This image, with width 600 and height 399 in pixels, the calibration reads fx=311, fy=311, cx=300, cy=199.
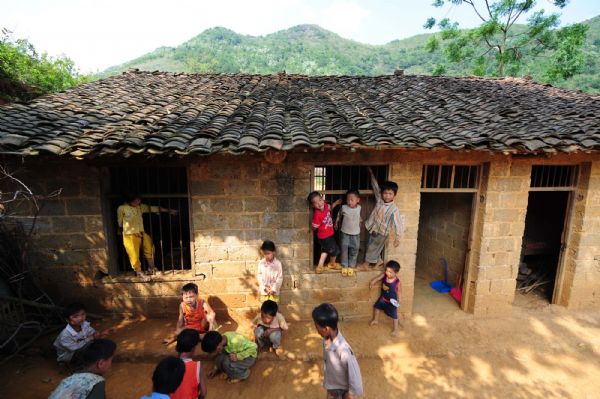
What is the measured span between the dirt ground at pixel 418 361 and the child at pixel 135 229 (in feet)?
3.54

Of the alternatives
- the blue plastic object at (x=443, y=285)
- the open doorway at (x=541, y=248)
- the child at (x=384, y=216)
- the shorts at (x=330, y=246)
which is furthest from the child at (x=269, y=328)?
the open doorway at (x=541, y=248)

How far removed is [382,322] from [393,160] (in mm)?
2904

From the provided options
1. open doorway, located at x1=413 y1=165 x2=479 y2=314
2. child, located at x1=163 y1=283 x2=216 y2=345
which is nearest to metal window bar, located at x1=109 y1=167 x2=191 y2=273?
child, located at x1=163 y1=283 x2=216 y2=345

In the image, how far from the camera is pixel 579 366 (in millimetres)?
4711

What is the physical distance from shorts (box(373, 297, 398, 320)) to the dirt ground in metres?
0.30

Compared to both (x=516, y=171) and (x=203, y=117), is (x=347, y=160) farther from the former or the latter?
(x=516, y=171)

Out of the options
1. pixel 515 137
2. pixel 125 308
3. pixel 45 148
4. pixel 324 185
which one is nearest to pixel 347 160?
pixel 324 185

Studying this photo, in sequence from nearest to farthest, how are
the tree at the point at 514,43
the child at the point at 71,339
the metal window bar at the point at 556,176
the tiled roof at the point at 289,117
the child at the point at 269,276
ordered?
the tiled roof at the point at 289,117 → the child at the point at 71,339 → the child at the point at 269,276 → the metal window bar at the point at 556,176 → the tree at the point at 514,43

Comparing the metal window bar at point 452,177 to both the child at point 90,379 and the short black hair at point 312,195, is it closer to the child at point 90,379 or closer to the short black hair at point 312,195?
the short black hair at point 312,195

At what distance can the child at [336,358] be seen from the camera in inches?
119

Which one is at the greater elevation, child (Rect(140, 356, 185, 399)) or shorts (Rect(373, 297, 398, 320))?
child (Rect(140, 356, 185, 399))

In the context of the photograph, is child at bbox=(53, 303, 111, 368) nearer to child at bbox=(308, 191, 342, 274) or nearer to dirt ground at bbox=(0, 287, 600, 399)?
dirt ground at bbox=(0, 287, 600, 399)

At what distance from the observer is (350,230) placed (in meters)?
5.43

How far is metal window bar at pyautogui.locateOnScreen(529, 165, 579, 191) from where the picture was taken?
583 centimetres
